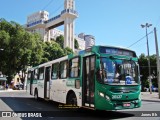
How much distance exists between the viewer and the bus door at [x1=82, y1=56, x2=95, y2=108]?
10.9 m

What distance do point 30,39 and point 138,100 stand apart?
129ft

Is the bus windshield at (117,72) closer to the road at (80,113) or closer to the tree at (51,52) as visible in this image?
the road at (80,113)

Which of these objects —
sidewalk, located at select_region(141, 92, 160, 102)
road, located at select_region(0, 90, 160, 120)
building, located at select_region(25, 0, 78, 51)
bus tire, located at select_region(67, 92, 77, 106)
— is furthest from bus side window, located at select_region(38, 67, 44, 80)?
building, located at select_region(25, 0, 78, 51)

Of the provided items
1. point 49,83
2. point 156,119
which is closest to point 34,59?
point 49,83

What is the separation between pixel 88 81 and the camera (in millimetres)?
11359

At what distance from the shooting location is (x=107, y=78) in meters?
10.4

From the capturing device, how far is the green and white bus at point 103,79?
10258mm

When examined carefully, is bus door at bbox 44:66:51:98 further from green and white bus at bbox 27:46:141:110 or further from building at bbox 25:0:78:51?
building at bbox 25:0:78:51

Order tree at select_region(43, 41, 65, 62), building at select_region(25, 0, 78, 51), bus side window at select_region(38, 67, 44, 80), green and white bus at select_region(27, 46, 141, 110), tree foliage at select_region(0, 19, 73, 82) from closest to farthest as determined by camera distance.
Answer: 1. green and white bus at select_region(27, 46, 141, 110)
2. bus side window at select_region(38, 67, 44, 80)
3. tree foliage at select_region(0, 19, 73, 82)
4. tree at select_region(43, 41, 65, 62)
5. building at select_region(25, 0, 78, 51)

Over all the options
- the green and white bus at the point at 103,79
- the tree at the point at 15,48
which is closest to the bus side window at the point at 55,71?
the green and white bus at the point at 103,79

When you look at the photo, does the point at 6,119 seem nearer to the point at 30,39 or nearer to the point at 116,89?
the point at 116,89

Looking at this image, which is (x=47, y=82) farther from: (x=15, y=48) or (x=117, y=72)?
(x=15, y=48)

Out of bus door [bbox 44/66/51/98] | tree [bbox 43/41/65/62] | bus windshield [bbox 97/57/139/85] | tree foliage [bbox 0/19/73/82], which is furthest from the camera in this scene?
tree [bbox 43/41/65/62]

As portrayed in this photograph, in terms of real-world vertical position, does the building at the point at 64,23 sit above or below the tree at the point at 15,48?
above
